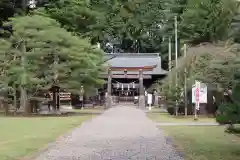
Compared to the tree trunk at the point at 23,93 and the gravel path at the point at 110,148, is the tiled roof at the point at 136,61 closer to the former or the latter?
the tree trunk at the point at 23,93

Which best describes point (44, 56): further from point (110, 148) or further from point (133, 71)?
point (133, 71)

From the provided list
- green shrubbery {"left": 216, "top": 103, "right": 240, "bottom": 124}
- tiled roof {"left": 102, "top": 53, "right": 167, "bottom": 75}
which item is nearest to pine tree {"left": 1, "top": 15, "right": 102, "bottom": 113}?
green shrubbery {"left": 216, "top": 103, "right": 240, "bottom": 124}

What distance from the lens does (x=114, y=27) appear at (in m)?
8.65

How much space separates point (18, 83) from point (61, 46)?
3627mm

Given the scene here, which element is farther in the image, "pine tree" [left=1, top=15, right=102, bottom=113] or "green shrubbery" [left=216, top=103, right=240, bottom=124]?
"pine tree" [left=1, top=15, right=102, bottom=113]

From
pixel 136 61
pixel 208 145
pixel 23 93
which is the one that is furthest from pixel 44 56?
pixel 136 61

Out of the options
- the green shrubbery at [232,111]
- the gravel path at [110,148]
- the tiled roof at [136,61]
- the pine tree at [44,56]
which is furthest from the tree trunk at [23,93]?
the tiled roof at [136,61]

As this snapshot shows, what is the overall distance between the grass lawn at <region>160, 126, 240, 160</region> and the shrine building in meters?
36.2

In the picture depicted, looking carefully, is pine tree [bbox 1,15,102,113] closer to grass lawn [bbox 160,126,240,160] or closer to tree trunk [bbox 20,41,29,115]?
tree trunk [bbox 20,41,29,115]

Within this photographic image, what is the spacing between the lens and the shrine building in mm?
54688

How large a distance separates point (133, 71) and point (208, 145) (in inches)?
1727

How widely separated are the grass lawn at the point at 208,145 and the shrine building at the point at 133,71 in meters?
36.2

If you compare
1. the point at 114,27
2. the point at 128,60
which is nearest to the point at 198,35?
the point at 114,27

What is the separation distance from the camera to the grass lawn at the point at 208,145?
11.0 meters
